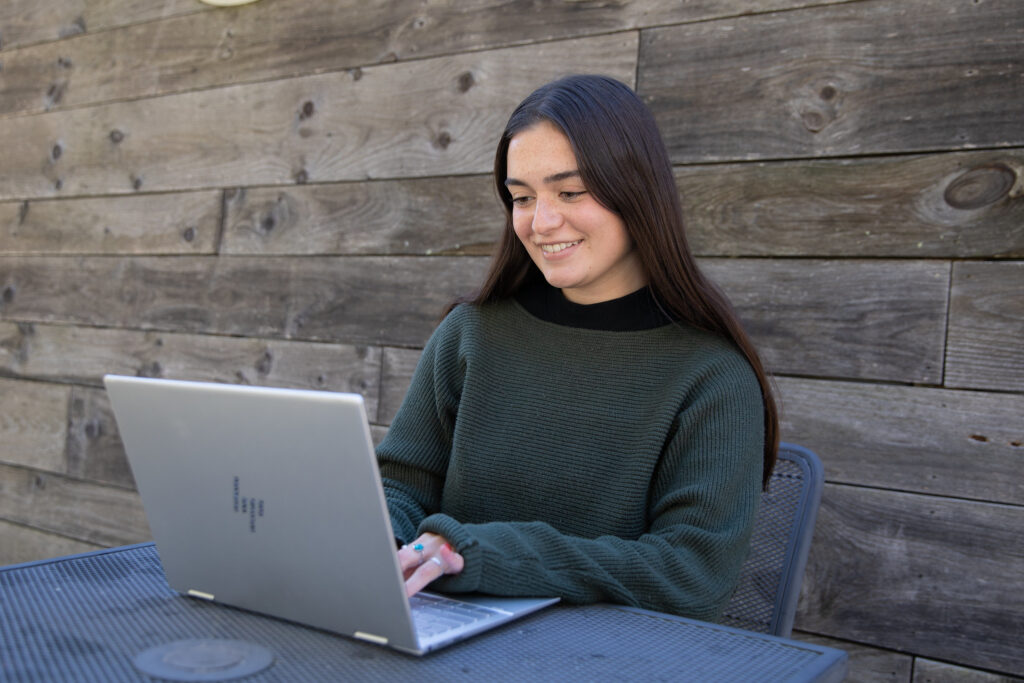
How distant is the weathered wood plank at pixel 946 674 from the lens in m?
1.59

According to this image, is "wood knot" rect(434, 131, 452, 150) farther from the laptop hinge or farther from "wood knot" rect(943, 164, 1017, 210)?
the laptop hinge

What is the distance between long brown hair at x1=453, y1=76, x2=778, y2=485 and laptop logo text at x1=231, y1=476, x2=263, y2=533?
0.68 metres

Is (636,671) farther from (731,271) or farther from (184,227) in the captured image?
(184,227)

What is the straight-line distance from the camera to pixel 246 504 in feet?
2.99

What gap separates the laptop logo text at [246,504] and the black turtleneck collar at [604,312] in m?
0.70


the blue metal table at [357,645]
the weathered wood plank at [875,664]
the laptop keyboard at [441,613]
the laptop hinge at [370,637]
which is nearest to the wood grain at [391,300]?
the weathered wood plank at [875,664]

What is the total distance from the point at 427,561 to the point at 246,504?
0.21 m

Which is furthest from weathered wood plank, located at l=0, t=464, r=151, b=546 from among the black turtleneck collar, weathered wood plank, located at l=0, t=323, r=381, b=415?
the black turtleneck collar

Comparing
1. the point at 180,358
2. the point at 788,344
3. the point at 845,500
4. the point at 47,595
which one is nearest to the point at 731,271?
the point at 788,344

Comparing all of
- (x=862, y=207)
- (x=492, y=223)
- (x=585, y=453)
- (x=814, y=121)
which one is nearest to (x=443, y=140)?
(x=492, y=223)

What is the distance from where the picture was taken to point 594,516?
1.37 meters

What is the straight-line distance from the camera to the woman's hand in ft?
3.29

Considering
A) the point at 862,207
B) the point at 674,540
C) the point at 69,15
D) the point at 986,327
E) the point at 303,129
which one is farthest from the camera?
the point at 69,15

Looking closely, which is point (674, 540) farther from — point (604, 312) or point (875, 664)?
point (875, 664)
